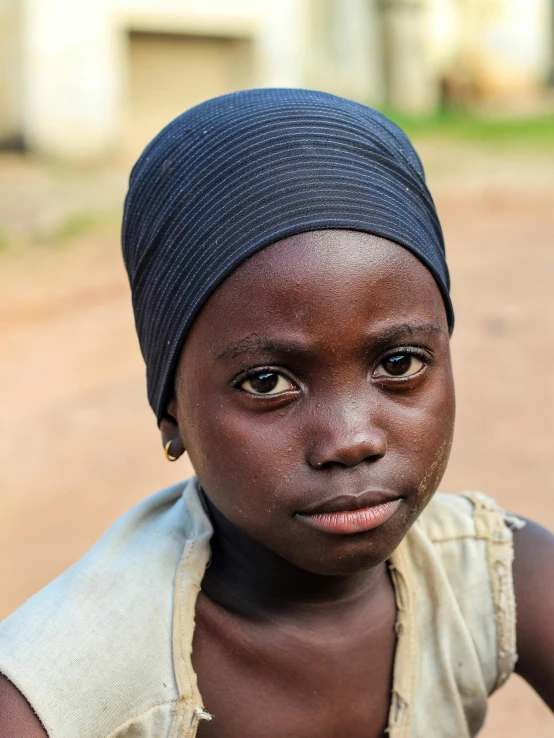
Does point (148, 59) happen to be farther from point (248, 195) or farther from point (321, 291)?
point (321, 291)

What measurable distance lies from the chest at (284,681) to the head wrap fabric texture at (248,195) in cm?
43

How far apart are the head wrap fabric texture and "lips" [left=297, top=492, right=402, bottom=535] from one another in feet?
1.21

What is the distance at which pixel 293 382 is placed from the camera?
4.87 ft

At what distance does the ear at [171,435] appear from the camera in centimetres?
175

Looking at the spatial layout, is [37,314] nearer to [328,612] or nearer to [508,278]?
[508,278]

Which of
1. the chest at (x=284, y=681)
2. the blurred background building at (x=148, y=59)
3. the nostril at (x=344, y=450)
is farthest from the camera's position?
the blurred background building at (x=148, y=59)

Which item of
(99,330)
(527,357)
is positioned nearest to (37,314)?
(99,330)

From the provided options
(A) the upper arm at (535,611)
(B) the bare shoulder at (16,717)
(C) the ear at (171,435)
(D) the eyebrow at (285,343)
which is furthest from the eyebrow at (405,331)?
(B) the bare shoulder at (16,717)

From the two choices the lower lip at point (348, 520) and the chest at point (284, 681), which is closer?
the lower lip at point (348, 520)

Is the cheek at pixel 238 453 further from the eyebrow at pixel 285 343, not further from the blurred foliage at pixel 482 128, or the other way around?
the blurred foliage at pixel 482 128

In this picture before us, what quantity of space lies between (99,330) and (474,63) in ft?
35.2

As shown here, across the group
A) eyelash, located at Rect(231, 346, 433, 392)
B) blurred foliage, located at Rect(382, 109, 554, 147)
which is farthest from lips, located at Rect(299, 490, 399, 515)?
blurred foliage, located at Rect(382, 109, 554, 147)

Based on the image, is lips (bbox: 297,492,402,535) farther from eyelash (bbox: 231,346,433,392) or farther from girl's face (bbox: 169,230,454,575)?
eyelash (bbox: 231,346,433,392)

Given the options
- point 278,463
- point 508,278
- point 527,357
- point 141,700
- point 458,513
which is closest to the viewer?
point 278,463
